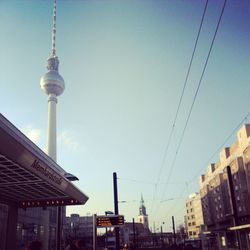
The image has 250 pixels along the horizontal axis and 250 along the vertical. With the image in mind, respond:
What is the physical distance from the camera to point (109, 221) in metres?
23.0

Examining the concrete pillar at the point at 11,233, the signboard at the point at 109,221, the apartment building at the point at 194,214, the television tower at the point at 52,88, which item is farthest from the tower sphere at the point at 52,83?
the signboard at the point at 109,221

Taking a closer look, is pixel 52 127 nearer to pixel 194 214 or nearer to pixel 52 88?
pixel 52 88

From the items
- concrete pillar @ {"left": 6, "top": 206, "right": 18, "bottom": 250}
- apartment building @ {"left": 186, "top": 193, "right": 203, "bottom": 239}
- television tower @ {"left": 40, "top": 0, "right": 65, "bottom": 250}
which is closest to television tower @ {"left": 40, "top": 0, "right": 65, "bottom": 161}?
television tower @ {"left": 40, "top": 0, "right": 65, "bottom": 250}

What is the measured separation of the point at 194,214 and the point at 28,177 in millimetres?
100522

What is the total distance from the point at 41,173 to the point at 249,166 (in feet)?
117

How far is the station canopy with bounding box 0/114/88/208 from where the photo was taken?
45.0 feet

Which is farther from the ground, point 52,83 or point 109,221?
point 52,83

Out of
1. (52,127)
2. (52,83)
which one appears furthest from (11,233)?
(52,83)

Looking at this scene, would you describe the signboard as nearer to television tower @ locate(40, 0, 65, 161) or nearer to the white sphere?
television tower @ locate(40, 0, 65, 161)

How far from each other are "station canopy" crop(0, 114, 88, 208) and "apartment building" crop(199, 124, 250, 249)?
19.5 m

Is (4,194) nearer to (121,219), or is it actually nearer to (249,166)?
(121,219)

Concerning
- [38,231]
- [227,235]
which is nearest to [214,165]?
[227,235]

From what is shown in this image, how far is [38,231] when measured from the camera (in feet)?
151

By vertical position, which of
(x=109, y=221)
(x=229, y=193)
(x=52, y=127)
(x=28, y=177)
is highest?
(x=52, y=127)
